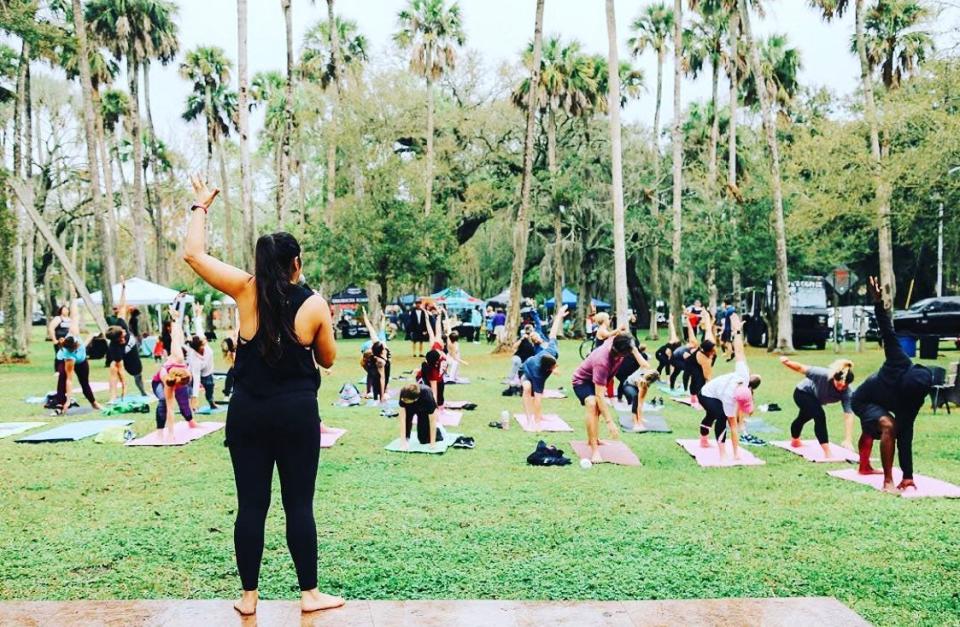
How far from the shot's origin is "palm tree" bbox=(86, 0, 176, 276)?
29.5 metres

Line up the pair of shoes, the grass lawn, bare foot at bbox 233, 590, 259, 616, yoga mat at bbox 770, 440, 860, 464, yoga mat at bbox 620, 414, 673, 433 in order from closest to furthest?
bare foot at bbox 233, 590, 259, 616 < the grass lawn < yoga mat at bbox 770, 440, 860, 464 < the pair of shoes < yoga mat at bbox 620, 414, 673, 433

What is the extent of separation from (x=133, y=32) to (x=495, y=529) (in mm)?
30302

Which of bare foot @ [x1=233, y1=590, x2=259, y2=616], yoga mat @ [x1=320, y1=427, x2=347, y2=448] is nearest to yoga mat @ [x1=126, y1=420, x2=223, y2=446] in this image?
yoga mat @ [x1=320, y1=427, x2=347, y2=448]

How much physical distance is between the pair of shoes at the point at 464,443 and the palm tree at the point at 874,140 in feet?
33.7

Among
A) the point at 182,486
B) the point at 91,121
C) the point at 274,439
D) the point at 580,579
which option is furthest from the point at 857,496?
the point at 91,121

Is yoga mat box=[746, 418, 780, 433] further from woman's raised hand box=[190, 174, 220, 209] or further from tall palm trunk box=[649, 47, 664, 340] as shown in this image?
tall palm trunk box=[649, 47, 664, 340]

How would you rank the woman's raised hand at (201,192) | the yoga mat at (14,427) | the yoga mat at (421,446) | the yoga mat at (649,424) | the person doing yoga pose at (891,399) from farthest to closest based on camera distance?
the yoga mat at (649,424) → the yoga mat at (14,427) → the yoga mat at (421,446) → the person doing yoga pose at (891,399) → the woman's raised hand at (201,192)

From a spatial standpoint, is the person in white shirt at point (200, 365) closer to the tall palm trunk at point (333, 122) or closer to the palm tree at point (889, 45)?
the tall palm trunk at point (333, 122)

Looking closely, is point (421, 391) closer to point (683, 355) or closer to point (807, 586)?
point (683, 355)

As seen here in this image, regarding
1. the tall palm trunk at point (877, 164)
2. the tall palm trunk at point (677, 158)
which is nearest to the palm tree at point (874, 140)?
the tall palm trunk at point (877, 164)

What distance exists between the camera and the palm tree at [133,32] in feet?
96.8

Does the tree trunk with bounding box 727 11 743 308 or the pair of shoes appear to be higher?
the tree trunk with bounding box 727 11 743 308

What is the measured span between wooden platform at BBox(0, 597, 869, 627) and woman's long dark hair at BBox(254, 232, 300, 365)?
127 centimetres

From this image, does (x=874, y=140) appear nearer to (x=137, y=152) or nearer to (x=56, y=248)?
(x=56, y=248)
